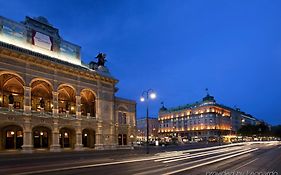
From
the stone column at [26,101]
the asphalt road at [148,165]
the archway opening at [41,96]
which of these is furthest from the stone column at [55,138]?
the asphalt road at [148,165]

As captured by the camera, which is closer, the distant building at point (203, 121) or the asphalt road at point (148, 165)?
the asphalt road at point (148, 165)

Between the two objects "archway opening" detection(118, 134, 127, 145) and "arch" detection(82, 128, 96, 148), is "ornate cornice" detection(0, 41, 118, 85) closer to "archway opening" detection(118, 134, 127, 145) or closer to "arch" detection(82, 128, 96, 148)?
"arch" detection(82, 128, 96, 148)

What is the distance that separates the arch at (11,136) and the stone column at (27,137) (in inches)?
97.5

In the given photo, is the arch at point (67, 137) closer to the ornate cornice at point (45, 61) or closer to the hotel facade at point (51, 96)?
the hotel facade at point (51, 96)

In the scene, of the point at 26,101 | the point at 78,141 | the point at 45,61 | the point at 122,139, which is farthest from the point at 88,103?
the point at 26,101

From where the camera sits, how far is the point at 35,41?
186ft

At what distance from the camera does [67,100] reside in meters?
69.2

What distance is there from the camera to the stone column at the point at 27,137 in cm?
5094

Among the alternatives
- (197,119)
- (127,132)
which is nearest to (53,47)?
(127,132)

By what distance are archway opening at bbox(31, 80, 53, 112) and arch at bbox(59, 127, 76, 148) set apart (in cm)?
526

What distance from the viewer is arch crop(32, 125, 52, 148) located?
56281 millimetres

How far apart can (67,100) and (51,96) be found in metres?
5.58

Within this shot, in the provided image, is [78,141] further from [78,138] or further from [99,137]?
[99,137]

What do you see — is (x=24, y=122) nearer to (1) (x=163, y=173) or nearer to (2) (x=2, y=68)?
(2) (x=2, y=68)
